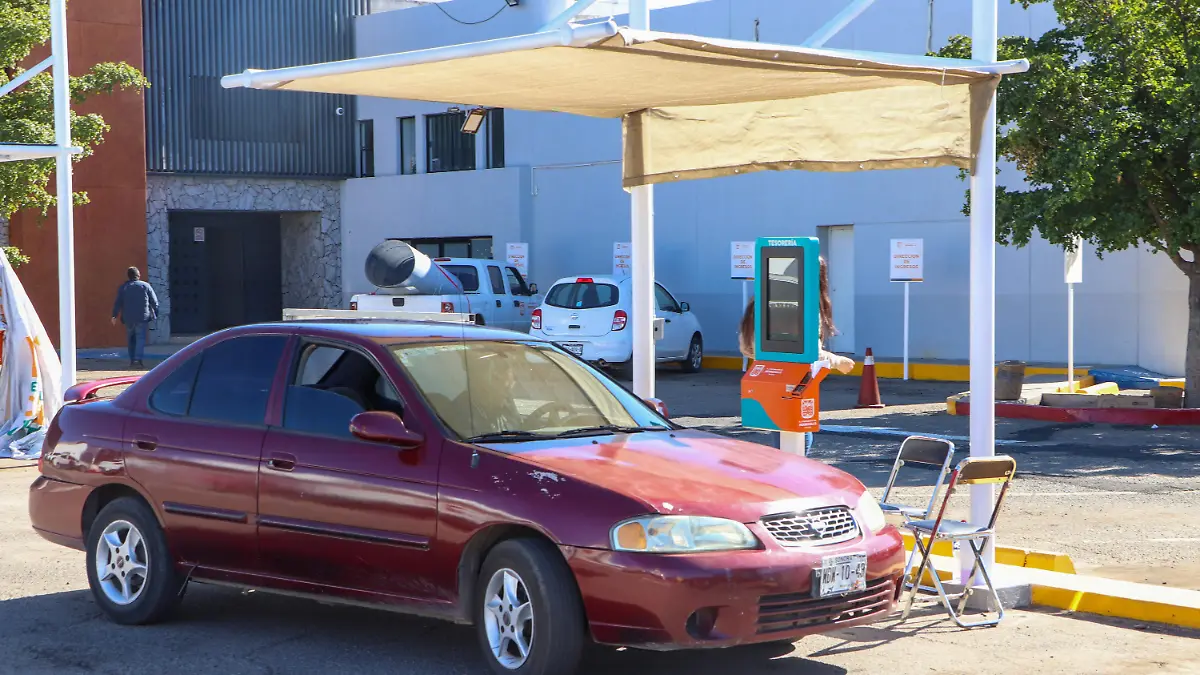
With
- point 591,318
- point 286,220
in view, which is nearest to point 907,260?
point 591,318

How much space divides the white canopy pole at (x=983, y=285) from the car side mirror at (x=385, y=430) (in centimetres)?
304

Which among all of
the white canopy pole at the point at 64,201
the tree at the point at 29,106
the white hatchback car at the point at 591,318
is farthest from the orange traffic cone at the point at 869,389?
the tree at the point at 29,106

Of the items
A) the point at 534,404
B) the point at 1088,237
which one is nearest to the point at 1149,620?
the point at 534,404

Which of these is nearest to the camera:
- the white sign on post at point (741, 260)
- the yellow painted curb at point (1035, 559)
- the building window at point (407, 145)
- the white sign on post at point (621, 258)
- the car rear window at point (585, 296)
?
the yellow painted curb at point (1035, 559)

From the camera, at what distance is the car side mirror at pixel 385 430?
6301mm

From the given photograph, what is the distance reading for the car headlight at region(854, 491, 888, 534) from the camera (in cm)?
630

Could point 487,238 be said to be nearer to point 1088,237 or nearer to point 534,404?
point 1088,237

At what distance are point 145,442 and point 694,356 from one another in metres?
18.4

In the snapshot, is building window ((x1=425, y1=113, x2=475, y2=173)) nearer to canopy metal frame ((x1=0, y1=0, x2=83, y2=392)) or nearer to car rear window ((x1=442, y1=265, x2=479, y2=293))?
car rear window ((x1=442, y1=265, x2=479, y2=293))

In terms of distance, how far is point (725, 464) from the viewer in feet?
21.1

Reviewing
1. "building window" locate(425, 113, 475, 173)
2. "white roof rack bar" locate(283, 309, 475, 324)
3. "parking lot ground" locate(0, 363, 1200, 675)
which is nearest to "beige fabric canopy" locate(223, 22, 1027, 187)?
"white roof rack bar" locate(283, 309, 475, 324)

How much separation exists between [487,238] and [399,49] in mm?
5076

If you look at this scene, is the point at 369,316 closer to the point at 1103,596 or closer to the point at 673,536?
the point at 673,536

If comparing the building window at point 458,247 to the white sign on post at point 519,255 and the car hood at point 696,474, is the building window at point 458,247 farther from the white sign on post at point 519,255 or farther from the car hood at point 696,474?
the car hood at point 696,474
